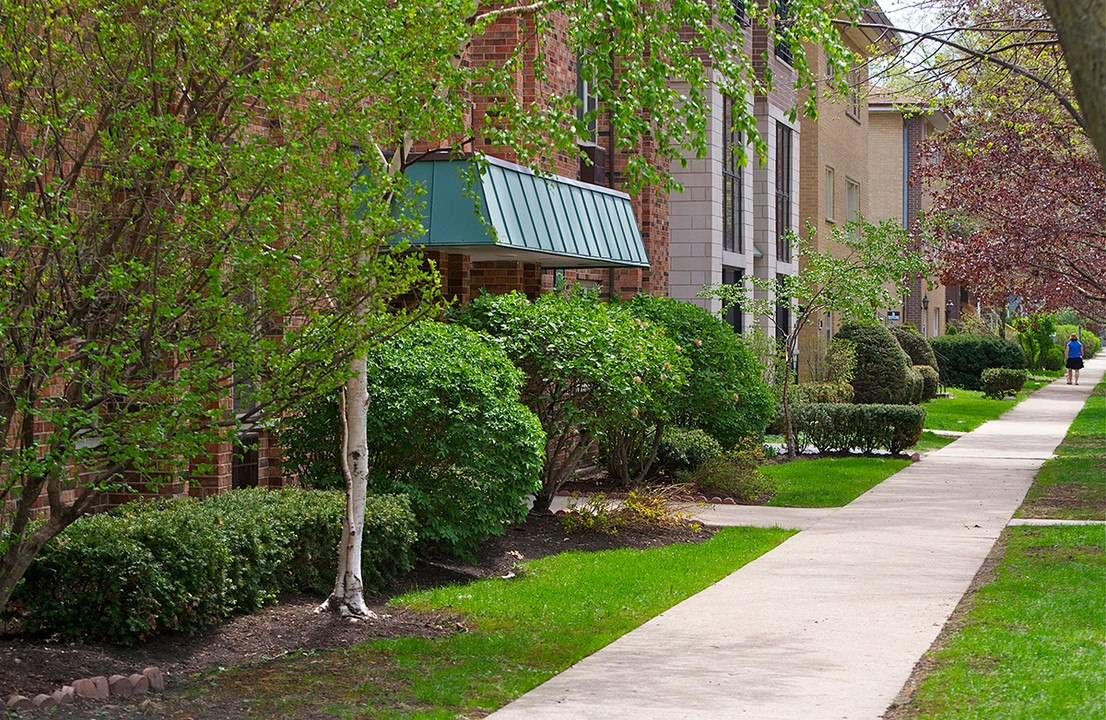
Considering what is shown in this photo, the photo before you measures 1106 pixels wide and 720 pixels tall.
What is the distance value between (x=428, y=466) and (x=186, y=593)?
9.35 ft

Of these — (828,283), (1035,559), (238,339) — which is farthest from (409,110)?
(828,283)

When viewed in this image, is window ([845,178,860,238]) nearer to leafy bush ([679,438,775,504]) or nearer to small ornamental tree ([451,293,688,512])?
leafy bush ([679,438,775,504])

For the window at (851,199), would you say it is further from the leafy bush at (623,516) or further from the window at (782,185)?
the leafy bush at (623,516)

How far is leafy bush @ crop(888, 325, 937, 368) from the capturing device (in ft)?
105

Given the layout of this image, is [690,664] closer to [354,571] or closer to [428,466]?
[354,571]

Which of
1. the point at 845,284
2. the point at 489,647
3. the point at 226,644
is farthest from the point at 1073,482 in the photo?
the point at 226,644

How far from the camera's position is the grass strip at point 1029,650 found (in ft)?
19.4

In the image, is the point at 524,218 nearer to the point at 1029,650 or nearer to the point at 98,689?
the point at 1029,650

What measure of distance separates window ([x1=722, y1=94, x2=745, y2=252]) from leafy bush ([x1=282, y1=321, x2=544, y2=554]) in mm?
12586

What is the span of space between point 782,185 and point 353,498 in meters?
19.3

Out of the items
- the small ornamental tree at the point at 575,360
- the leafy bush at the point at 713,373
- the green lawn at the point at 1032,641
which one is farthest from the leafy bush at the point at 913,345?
the small ornamental tree at the point at 575,360

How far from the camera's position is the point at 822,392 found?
2281 cm

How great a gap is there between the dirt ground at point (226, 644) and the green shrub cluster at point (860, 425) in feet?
33.0

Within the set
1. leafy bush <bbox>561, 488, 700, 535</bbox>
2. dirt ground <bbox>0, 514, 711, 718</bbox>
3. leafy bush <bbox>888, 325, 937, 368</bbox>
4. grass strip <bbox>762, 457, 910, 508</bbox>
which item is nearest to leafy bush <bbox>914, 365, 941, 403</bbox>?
leafy bush <bbox>888, 325, 937, 368</bbox>
